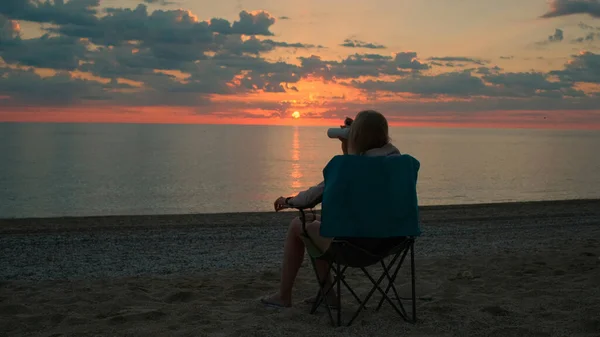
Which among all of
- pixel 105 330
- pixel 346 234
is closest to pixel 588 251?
pixel 346 234

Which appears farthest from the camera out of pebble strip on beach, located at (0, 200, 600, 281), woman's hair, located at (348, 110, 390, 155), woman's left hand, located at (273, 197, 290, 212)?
pebble strip on beach, located at (0, 200, 600, 281)

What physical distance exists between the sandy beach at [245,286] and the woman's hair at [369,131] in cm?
133

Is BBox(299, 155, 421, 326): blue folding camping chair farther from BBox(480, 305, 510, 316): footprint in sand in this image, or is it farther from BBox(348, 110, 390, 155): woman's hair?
BBox(480, 305, 510, 316): footprint in sand

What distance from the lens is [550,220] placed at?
46.4 feet

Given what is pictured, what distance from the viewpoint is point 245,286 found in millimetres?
6012

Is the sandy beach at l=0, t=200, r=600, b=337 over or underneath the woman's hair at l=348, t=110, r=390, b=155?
underneath

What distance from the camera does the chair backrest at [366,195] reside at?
423 centimetres

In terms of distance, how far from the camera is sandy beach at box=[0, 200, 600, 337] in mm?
4469

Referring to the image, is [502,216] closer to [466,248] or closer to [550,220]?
[550,220]

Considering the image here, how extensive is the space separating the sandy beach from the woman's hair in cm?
133

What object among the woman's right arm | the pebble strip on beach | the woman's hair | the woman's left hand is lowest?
the pebble strip on beach

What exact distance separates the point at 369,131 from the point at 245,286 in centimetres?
240

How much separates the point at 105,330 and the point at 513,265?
4.55 metres

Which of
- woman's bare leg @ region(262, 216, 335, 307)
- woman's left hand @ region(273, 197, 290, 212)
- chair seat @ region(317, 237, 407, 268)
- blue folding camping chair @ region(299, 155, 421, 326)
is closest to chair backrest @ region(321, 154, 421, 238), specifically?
blue folding camping chair @ region(299, 155, 421, 326)
